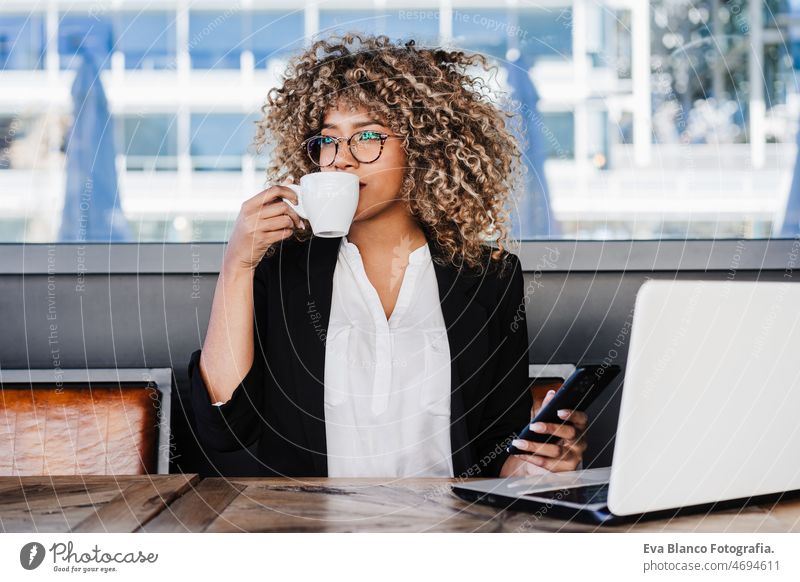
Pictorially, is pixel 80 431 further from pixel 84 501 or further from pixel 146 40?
pixel 146 40

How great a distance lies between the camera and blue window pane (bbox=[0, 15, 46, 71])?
167 centimetres

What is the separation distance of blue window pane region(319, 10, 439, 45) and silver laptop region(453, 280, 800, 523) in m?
1.28

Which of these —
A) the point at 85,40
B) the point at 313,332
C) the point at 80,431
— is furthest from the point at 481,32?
the point at 80,431

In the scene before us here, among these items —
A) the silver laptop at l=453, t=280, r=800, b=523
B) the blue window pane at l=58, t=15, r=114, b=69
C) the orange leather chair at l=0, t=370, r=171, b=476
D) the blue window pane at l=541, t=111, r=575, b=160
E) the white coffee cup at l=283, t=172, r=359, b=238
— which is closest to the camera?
the silver laptop at l=453, t=280, r=800, b=523

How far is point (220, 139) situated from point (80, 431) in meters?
0.81

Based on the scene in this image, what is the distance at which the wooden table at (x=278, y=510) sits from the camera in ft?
2.02

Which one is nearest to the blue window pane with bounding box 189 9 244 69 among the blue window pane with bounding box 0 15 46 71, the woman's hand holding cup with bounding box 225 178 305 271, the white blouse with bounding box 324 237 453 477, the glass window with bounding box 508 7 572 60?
the blue window pane with bounding box 0 15 46 71

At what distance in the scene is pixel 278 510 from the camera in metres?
0.65

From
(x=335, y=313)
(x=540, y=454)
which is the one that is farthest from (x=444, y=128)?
(x=540, y=454)

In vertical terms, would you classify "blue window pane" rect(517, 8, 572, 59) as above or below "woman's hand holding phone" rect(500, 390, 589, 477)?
above

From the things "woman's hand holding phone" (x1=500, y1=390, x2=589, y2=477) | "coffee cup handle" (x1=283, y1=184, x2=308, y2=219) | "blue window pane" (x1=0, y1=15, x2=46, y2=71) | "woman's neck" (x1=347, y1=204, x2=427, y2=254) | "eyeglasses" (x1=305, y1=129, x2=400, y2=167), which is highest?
"blue window pane" (x1=0, y1=15, x2=46, y2=71)

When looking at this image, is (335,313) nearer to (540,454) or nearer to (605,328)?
(540,454)

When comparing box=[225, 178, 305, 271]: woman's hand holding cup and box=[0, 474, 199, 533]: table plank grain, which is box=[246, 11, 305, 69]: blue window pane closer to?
box=[225, 178, 305, 271]: woman's hand holding cup

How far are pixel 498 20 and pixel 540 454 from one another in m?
1.34
